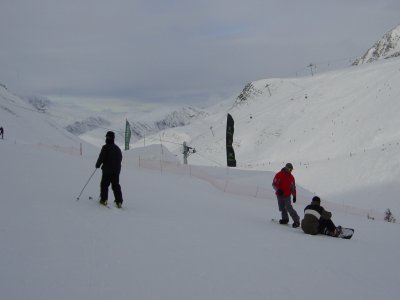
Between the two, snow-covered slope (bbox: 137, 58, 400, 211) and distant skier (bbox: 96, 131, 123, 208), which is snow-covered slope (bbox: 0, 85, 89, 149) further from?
distant skier (bbox: 96, 131, 123, 208)

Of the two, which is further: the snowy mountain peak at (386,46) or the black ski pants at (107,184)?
the snowy mountain peak at (386,46)

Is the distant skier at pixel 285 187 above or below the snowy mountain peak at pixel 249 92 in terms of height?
below

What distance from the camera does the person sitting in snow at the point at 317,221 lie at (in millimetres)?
11617

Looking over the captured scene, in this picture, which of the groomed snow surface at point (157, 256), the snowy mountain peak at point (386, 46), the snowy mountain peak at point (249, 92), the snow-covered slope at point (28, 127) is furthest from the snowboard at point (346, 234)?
the snowy mountain peak at point (386, 46)

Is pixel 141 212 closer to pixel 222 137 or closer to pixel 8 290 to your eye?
pixel 8 290

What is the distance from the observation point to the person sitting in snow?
1162cm

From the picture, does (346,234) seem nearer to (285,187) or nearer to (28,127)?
(285,187)

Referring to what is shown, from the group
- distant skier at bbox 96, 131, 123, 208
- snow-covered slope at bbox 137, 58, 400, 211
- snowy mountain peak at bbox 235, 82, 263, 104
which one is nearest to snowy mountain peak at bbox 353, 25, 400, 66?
snow-covered slope at bbox 137, 58, 400, 211

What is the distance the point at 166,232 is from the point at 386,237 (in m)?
8.63

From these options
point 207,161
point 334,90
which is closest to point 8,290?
point 207,161

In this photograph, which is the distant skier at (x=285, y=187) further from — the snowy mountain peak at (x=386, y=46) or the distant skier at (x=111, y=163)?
the snowy mountain peak at (x=386, y=46)

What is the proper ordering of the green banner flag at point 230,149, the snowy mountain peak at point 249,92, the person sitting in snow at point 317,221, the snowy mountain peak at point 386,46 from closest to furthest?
the person sitting in snow at point 317,221
the green banner flag at point 230,149
the snowy mountain peak at point 249,92
the snowy mountain peak at point 386,46

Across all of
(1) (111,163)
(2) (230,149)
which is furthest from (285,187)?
(2) (230,149)

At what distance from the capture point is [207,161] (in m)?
91.8
